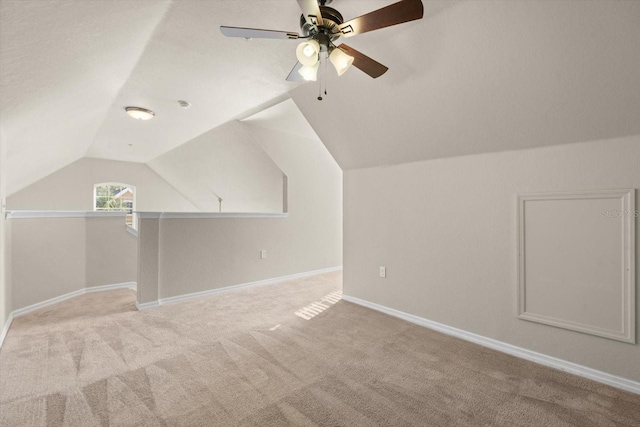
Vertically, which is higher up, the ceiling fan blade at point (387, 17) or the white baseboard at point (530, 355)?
the ceiling fan blade at point (387, 17)

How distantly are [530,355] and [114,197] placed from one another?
7.89 m

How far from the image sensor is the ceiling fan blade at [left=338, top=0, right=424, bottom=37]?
1379 mm

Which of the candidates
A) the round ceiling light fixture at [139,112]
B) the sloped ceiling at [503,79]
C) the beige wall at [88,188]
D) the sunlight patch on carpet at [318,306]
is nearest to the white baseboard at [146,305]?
the sunlight patch on carpet at [318,306]

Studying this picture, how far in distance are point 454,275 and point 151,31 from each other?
3.08m

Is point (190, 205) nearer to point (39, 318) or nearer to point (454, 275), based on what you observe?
point (39, 318)

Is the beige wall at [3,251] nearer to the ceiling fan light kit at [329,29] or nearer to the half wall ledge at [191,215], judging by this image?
the half wall ledge at [191,215]

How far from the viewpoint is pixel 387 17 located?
146 cm

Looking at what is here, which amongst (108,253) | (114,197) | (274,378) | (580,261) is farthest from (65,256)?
(580,261)

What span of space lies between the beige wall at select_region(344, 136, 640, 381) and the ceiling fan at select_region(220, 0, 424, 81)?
1.55 metres

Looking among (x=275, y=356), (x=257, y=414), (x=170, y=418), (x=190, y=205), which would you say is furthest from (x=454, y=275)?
(x=190, y=205)

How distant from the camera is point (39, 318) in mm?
3248

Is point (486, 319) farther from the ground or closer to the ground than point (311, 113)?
closer to the ground

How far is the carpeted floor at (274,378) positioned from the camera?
1.70 metres

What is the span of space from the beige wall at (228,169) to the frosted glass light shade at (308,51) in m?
3.26
